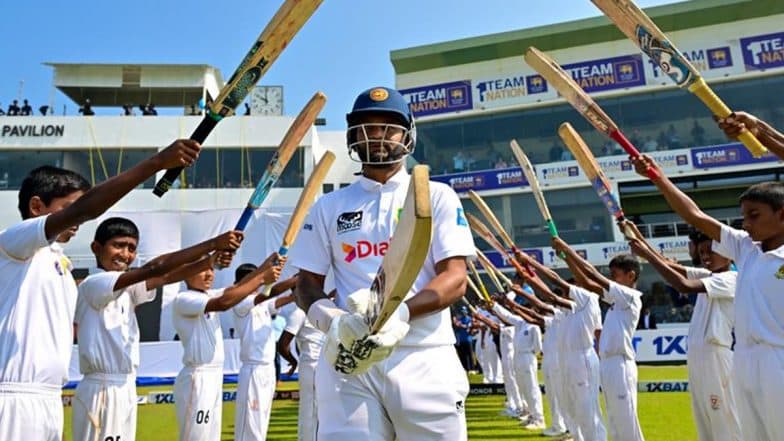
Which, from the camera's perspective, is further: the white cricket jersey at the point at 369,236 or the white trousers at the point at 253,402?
the white trousers at the point at 253,402

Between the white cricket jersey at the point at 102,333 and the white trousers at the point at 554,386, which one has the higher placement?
the white cricket jersey at the point at 102,333

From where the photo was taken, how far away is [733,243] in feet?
12.8

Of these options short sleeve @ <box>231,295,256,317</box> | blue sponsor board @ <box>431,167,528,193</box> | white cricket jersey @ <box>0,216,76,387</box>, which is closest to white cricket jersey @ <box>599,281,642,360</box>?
short sleeve @ <box>231,295,256,317</box>

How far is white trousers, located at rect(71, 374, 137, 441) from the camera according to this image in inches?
156

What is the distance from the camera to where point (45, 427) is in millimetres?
2703

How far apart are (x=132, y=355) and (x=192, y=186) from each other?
21.6 m

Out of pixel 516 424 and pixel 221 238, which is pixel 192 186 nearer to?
pixel 516 424

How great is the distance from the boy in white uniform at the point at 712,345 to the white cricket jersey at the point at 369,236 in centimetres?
279

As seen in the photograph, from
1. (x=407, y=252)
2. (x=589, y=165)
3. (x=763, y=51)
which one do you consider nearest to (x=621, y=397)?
(x=589, y=165)

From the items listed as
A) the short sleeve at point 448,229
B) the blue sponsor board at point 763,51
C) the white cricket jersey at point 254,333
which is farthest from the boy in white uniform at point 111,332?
the blue sponsor board at point 763,51

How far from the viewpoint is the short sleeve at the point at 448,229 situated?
95.6 inches

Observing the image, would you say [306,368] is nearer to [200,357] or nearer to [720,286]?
[200,357]

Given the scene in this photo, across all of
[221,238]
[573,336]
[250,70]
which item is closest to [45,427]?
[221,238]

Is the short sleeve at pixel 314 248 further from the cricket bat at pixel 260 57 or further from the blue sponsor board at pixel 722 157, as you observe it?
the blue sponsor board at pixel 722 157
